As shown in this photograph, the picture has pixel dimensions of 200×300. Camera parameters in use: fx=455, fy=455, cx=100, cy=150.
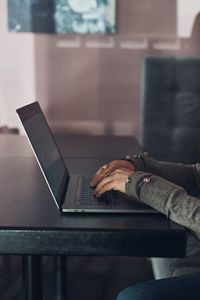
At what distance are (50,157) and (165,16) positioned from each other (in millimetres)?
1860

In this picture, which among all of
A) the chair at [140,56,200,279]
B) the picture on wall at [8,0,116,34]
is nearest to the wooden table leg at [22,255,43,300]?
the chair at [140,56,200,279]

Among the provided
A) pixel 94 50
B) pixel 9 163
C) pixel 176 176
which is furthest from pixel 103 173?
pixel 94 50

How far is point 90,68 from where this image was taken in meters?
2.98

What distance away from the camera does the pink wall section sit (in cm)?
291

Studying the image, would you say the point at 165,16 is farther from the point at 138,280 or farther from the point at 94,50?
the point at 138,280

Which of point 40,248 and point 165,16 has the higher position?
point 165,16

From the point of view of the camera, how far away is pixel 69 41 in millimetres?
2938

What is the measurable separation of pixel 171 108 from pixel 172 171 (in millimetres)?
→ 1178

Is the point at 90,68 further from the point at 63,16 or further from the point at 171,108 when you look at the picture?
the point at 171,108

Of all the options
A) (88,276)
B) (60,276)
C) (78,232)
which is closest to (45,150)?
(78,232)

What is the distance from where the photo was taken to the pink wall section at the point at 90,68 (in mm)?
2908

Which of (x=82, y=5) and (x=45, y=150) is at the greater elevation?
(x=82, y=5)

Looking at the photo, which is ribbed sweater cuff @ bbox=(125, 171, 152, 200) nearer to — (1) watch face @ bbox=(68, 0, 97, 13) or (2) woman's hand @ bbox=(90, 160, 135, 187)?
(2) woman's hand @ bbox=(90, 160, 135, 187)

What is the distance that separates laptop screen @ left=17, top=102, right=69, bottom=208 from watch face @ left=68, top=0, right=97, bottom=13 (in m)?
1.55
